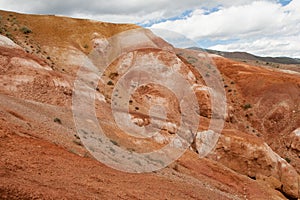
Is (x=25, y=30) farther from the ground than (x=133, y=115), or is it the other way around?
(x=25, y=30)

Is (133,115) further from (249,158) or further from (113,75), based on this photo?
(113,75)

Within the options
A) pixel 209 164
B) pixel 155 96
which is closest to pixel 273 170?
pixel 209 164

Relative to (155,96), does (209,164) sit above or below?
below

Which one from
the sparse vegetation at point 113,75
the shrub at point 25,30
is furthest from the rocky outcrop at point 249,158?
the shrub at point 25,30

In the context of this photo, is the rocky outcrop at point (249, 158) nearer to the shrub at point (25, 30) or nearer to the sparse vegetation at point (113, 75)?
the sparse vegetation at point (113, 75)

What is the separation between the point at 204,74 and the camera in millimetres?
45594

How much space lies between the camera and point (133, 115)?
88.8 ft

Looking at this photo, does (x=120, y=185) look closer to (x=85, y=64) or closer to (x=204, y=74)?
(x=85, y=64)

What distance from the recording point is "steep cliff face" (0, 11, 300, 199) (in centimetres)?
1202

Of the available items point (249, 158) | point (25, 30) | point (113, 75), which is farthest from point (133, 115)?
point (25, 30)

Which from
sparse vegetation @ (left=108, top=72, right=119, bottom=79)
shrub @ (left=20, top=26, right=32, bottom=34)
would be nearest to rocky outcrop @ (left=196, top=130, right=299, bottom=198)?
sparse vegetation @ (left=108, top=72, right=119, bottom=79)

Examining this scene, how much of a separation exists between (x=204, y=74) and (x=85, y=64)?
58.4 feet

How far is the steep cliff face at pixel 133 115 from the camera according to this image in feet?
39.4

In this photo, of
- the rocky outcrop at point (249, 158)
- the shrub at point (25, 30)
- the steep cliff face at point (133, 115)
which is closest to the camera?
the steep cliff face at point (133, 115)
